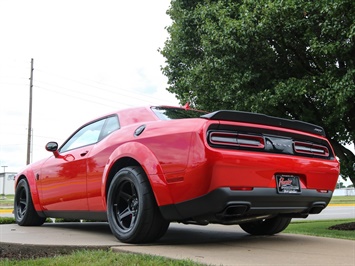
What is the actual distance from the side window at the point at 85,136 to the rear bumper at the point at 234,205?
1843 millimetres

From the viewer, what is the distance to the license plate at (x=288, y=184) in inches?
154

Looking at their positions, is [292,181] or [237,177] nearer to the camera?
[237,177]

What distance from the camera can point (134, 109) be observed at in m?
4.87

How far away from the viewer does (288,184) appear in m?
4.01

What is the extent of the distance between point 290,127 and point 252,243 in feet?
4.15

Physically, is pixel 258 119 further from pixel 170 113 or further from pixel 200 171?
pixel 170 113

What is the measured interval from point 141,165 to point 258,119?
1211 millimetres

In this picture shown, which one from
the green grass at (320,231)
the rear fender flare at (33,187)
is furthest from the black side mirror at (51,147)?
the green grass at (320,231)

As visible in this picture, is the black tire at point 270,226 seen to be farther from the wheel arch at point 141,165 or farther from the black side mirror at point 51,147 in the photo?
the black side mirror at point 51,147

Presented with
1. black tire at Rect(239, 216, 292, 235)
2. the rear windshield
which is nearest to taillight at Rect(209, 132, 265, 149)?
the rear windshield

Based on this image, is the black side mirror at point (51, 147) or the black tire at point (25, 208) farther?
the black tire at point (25, 208)

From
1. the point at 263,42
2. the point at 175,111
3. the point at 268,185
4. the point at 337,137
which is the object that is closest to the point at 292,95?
the point at 263,42

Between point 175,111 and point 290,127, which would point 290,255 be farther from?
point 175,111

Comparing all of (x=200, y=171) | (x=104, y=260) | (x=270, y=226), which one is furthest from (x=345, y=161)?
(x=104, y=260)
